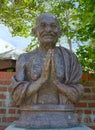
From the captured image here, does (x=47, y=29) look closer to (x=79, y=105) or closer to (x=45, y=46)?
(x=45, y=46)

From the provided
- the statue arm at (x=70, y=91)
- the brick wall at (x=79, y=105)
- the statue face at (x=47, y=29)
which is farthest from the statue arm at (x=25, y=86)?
the brick wall at (x=79, y=105)

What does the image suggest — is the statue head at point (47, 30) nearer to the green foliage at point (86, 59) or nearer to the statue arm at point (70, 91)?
the statue arm at point (70, 91)

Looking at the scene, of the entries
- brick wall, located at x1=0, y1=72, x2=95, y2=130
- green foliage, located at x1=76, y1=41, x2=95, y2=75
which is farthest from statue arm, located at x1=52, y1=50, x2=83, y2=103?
brick wall, located at x1=0, y1=72, x2=95, y2=130

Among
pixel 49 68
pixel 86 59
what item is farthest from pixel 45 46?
pixel 86 59

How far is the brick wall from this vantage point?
2.80 m

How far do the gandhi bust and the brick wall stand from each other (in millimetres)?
752

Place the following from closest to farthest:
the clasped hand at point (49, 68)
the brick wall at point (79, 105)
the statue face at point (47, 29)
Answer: the clasped hand at point (49, 68), the statue face at point (47, 29), the brick wall at point (79, 105)

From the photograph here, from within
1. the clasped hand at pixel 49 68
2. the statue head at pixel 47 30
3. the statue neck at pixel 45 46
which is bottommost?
the clasped hand at pixel 49 68

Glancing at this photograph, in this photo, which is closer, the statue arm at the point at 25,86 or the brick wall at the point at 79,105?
the statue arm at the point at 25,86

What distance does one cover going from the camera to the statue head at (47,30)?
2.10 metres

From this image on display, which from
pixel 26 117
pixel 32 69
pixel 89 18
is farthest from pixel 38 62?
pixel 89 18

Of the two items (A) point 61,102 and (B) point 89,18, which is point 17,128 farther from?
(B) point 89,18

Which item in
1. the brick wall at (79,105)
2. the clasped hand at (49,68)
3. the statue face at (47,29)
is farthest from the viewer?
the brick wall at (79,105)

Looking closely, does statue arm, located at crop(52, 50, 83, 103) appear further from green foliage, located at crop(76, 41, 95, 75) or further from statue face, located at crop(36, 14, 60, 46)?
green foliage, located at crop(76, 41, 95, 75)
